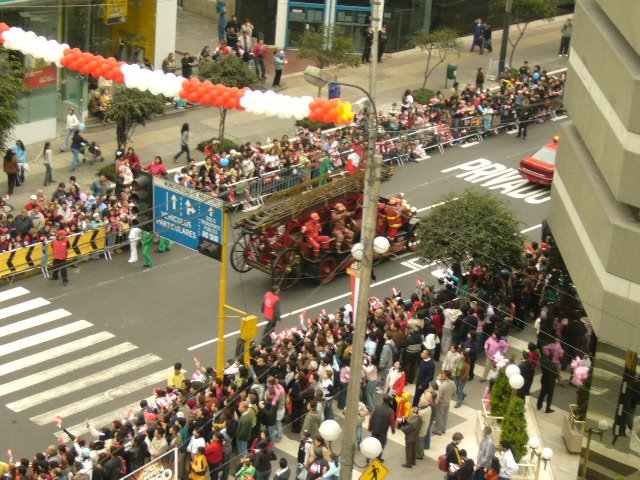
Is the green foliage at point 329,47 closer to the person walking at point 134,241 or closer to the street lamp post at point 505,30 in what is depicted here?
the street lamp post at point 505,30

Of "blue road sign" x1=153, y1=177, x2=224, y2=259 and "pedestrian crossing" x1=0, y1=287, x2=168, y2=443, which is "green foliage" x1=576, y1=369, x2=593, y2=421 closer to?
"blue road sign" x1=153, y1=177, x2=224, y2=259

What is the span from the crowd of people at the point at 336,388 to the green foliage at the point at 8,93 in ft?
34.6

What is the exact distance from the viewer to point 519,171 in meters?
44.1

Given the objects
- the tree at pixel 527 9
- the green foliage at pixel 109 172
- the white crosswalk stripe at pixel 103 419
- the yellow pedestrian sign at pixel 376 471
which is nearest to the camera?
the yellow pedestrian sign at pixel 376 471

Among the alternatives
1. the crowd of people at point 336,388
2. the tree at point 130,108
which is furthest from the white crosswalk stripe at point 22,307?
the tree at point 130,108

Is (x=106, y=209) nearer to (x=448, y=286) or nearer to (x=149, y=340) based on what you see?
(x=149, y=340)

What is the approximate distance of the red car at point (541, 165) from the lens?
141 feet

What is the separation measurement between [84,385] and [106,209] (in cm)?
750

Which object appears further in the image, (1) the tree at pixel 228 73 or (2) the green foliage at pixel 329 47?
(2) the green foliage at pixel 329 47

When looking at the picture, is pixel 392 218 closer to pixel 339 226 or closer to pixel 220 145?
pixel 339 226

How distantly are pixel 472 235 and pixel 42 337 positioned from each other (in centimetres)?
1073

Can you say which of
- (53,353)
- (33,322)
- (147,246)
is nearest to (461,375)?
(53,353)

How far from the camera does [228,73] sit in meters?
44.0

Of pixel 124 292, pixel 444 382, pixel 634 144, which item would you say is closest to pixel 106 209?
pixel 124 292
